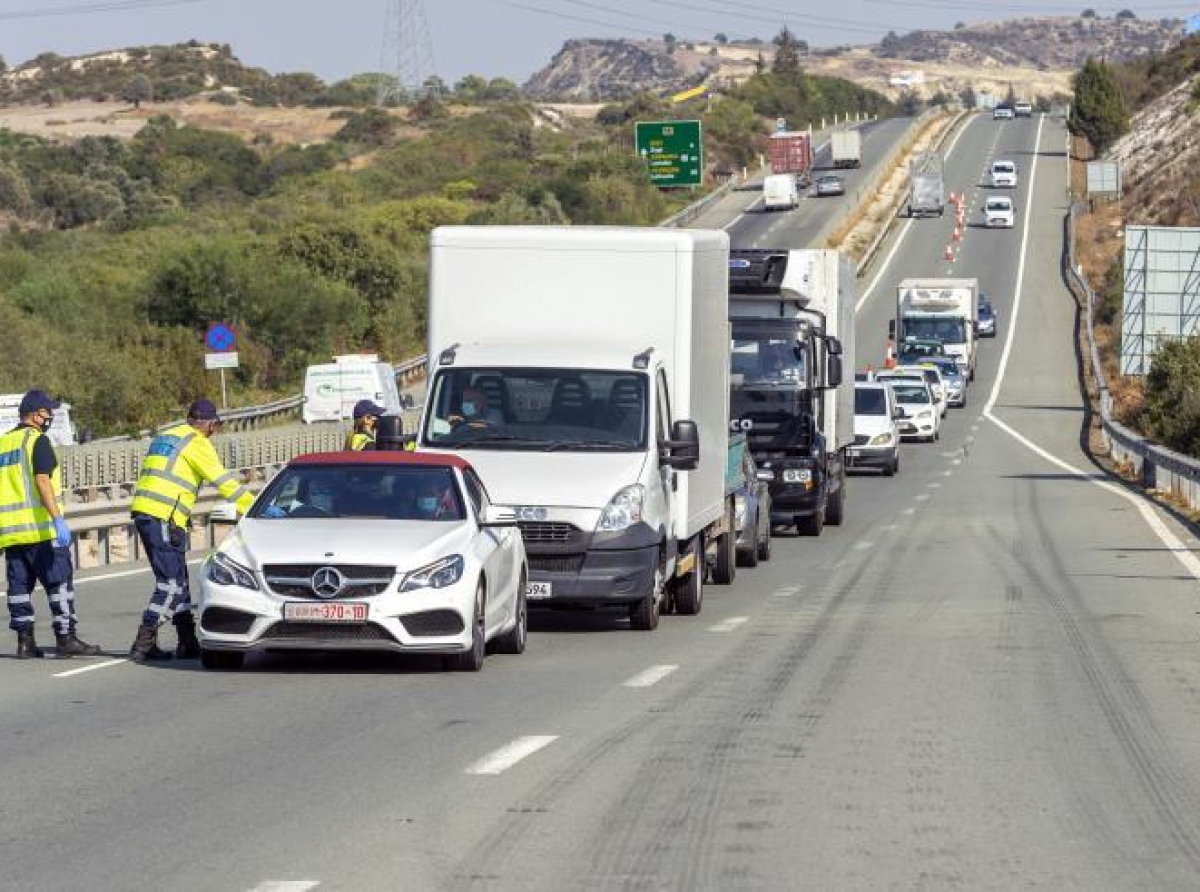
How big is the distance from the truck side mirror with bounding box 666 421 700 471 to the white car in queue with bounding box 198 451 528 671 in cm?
259

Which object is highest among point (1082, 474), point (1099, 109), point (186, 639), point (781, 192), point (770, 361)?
point (1099, 109)

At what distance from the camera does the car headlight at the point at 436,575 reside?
15031 millimetres

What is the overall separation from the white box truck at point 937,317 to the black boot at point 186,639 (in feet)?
192

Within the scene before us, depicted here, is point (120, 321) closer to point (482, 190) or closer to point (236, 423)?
point (236, 423)

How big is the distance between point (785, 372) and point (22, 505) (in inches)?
576

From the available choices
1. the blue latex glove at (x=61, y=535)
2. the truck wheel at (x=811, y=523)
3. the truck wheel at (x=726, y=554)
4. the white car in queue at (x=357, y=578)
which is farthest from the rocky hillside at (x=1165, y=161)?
the blue latex glove at (x=61, y=535)

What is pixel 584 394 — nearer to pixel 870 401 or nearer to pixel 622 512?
pixel 622 512

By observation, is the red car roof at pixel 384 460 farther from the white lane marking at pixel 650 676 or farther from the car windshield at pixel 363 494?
the white lane marking at pixel 650 676

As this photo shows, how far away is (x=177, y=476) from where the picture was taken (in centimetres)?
1627

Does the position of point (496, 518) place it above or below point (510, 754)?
above

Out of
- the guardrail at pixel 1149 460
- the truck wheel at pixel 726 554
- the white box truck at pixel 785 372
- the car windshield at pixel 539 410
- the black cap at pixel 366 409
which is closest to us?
the car windshield at pixel 539 410

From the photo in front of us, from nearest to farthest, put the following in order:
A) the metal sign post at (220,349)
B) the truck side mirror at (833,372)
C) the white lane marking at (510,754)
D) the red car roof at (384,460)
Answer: the white lane marking at (510,754), the red car roof at (384,460), the truck side mirror at (833,372), the metal sign post at (220,349)

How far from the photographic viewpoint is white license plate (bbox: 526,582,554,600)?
17.9 metres

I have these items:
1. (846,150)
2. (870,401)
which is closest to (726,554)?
(870,401)
